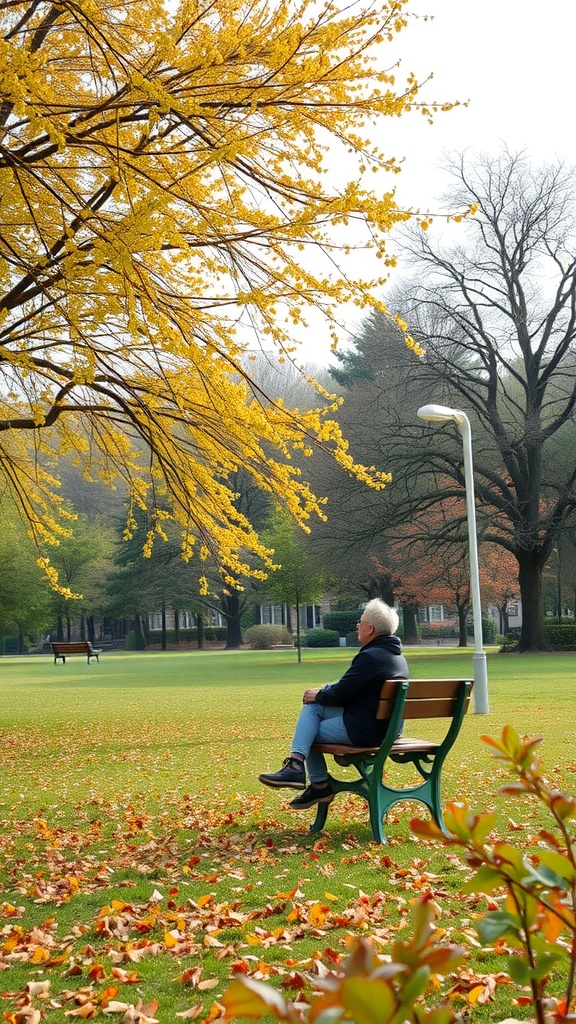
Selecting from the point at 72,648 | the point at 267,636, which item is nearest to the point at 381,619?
the point at 72,648

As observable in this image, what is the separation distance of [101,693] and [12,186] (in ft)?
53.0

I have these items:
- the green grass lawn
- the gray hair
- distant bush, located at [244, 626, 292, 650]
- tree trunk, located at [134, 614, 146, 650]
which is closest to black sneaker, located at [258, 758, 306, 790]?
the green grass lawn

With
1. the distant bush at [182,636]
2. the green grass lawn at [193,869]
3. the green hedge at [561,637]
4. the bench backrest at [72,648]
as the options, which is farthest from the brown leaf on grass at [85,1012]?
the distant bush at [182,636]

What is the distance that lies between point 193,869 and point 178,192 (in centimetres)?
553

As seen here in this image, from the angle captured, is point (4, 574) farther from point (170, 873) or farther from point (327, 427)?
point (170, 873)

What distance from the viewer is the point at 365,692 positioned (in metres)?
6.62

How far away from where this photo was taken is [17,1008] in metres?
3.76

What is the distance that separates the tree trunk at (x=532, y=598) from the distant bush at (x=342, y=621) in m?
26.5

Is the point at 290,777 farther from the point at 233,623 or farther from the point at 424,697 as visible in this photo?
the point at 233,623

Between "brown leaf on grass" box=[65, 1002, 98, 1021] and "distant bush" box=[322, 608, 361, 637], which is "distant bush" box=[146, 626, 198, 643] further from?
"brown leaf on grass" box=[65, 1002, 98, 1021]

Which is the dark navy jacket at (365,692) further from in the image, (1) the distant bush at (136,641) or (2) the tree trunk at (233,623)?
(1) the distant bush at (136,641)

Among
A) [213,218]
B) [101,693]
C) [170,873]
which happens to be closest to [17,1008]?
[170,873]

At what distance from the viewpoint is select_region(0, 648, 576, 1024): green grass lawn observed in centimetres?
413

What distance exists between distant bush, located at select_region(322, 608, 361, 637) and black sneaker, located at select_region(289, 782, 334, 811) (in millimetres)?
56438
